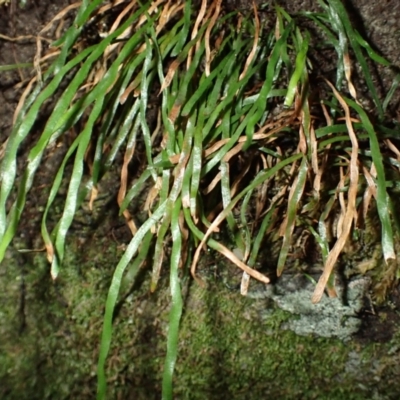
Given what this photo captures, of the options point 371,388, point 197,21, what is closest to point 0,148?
point 197,21

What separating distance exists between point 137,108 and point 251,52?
0.75 ft

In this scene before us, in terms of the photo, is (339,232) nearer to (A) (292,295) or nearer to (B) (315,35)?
(A) (292,295)

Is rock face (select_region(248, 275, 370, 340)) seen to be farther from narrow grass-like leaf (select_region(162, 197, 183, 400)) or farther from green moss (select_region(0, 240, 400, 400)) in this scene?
narrow grass-like leaf (select_region(162, 197, 183, 400))

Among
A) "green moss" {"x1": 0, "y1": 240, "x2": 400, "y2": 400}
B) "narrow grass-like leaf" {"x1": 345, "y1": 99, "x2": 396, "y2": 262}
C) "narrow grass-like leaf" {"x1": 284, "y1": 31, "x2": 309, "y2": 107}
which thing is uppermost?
"narrow grass-like leaf" {"x1": 284, "y1": 31, "x2": 309, "y2": 107}

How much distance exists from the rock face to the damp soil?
0.07 ft

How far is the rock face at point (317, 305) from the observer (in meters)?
1.04

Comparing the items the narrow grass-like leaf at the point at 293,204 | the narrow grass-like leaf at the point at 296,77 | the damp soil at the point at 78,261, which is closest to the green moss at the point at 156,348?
the damp soil at the point at 78,261

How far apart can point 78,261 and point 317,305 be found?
482mm

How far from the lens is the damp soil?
101cm

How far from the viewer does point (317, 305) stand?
105 centimetres

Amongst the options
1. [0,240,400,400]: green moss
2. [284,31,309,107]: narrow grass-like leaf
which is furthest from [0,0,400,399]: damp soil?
[284,31,309,107]: narrow grass-like leaf

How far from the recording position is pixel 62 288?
1.08m

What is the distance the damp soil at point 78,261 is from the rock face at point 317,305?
0.07 feet

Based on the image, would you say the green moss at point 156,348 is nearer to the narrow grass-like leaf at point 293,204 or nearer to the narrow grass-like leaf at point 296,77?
the narrow grass-like leaf at point 293,204
